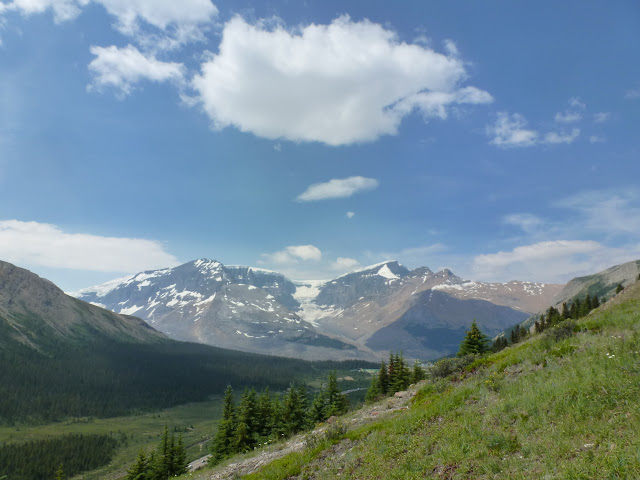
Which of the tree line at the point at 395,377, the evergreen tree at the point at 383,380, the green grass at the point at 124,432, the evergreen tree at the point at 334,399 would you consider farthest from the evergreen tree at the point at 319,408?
the green grass at the point at 124,432

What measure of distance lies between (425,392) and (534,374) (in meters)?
8.82

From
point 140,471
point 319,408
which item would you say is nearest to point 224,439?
point 140,471

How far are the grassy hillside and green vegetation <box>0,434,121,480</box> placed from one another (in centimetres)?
13748

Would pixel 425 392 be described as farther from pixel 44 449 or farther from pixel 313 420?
pixel 44 449

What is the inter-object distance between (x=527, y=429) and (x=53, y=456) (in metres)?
169

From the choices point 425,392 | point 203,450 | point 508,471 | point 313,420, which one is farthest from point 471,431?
point 203,450

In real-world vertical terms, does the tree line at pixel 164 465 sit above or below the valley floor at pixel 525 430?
below

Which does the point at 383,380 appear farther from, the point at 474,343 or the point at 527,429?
the point at 527,429

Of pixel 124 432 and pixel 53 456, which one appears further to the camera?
pixel 124 432

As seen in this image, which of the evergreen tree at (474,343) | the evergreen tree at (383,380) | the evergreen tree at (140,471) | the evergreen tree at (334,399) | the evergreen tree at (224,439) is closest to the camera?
the evergreen tree at (224,439)

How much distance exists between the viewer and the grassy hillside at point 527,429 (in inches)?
334

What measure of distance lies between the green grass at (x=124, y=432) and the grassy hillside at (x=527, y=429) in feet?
417

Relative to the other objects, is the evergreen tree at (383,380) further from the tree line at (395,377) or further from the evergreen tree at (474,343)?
the evergreen tree at (474,343)

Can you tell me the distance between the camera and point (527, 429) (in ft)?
34.5
